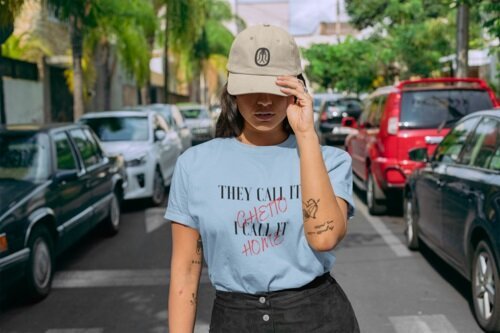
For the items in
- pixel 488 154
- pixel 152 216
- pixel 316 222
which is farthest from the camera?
pixel 152 216

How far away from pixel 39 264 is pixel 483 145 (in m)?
3.87

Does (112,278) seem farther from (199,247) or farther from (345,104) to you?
(345,104)

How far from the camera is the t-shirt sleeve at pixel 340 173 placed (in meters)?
2.13

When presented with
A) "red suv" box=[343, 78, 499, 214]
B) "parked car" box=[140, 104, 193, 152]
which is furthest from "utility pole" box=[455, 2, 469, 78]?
"parked car" box=[140, 104, 193, 152]

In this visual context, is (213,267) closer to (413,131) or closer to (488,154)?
(488,154)

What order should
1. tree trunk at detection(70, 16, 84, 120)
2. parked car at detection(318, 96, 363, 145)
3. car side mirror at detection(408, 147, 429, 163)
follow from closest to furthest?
car side mirror at detection(408, 147, 429, 163), tree trunk at detection(70, 16, 84, 120), parked car at detection(318, 96, 363, 145)

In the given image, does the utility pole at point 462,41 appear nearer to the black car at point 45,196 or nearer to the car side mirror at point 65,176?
the black car at point 45,196

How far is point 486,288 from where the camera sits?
16.0 feet

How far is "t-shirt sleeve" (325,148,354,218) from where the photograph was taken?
2.13 meters

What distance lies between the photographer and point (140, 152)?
10.9 meters

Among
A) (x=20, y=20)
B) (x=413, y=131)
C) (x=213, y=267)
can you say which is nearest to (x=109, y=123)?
(x=413, y=131)

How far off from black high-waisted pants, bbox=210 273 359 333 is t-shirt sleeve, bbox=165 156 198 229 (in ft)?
0.85

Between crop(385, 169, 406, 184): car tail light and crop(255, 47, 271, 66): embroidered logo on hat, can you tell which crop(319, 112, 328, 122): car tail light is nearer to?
crop(385, 169, 406, 184): car tail light

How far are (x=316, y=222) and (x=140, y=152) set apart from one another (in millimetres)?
9152
